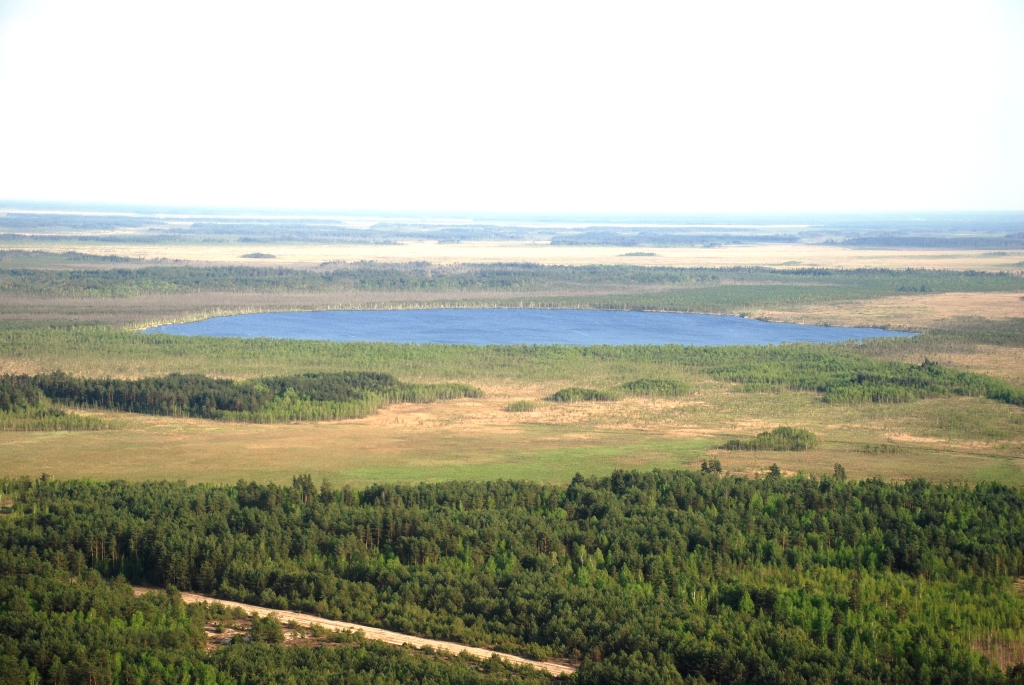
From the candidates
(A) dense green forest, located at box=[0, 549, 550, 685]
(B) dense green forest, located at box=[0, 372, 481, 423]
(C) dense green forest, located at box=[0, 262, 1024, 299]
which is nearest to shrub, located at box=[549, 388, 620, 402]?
(B) dense green forest, located at box=[0, 372, 481, 423]

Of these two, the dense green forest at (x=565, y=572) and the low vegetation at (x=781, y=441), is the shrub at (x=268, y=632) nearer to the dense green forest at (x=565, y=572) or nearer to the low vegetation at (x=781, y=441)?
the dense green forest at (x=565, y=572)

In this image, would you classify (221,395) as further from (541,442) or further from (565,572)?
(565,572)

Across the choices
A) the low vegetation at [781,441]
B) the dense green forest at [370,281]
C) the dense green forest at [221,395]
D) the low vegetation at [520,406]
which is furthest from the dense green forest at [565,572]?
the dense green forest at [370,281]

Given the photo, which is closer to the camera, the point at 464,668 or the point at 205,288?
the point at 464,668

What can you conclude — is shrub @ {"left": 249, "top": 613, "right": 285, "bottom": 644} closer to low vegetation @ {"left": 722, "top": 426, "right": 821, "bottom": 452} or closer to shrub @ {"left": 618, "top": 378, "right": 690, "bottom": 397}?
low vegetation @ {"left": 722, "top": 426, "right": 821, "bottom": 452}

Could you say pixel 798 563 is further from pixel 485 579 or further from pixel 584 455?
Answer: pixel 584 455

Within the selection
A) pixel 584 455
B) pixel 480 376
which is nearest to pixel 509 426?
pixel 584 455
